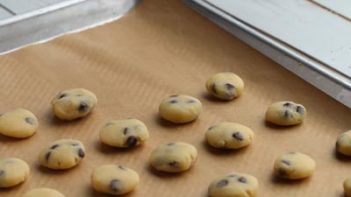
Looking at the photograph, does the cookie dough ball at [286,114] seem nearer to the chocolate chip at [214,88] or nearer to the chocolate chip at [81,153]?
the chocolate chip at [214,88]

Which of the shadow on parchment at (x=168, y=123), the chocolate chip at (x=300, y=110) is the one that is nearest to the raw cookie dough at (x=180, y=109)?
the shadow on parchment at (x=168, y=123)

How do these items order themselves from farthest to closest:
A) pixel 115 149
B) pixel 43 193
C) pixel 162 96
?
pixel 162 96
pixel 115 149
pixel 43 193

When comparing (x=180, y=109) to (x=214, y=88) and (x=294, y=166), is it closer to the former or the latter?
(x=214, y=88)

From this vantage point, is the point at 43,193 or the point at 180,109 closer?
the point at 43,193

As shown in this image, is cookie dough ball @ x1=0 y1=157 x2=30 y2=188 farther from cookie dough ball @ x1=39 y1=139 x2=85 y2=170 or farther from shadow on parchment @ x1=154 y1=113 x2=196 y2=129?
shadow on parchment @ x1=154 y1=113 x2=196 y2=129

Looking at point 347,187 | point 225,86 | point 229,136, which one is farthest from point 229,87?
point 347,187

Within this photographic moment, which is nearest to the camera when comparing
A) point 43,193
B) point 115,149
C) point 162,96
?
point 43,193
